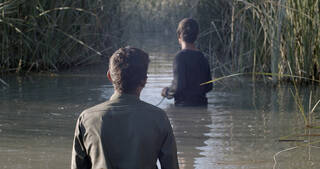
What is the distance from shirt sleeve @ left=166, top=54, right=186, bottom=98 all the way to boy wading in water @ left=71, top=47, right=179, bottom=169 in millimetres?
3759

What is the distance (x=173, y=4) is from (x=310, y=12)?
12.7m

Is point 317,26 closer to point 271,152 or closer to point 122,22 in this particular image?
point 271,152

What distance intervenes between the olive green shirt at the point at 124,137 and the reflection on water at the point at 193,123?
1.57 meters

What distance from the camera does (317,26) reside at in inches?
317

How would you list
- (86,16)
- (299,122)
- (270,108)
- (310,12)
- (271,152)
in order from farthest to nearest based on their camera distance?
(86,16)
(310,12)
(270,108)
(299,122)
(271,152)

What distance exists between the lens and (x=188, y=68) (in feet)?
22.5

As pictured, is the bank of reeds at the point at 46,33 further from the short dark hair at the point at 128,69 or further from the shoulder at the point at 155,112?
the shoulder at the point at 155,112

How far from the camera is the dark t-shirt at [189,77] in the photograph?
22.4 feet

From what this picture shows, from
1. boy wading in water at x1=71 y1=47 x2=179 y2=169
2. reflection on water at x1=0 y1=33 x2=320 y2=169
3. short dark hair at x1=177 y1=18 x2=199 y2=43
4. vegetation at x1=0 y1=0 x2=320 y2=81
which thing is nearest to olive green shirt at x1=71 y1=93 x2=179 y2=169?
boy wading in water at x1=71 y1=47 x2=179 y2=169

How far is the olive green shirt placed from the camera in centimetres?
295

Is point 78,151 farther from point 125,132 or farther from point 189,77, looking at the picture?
point 189,77

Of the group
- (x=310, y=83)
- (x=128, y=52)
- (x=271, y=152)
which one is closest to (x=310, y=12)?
(x=310, y=83)

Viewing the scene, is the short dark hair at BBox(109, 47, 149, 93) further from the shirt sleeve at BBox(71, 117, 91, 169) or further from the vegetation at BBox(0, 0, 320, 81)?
the vegetation at BBox(0, 0, 320, 81)

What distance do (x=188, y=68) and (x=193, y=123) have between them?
0.76 metres
